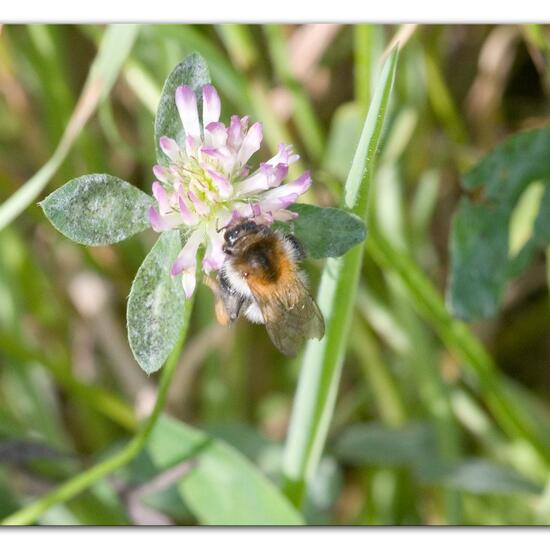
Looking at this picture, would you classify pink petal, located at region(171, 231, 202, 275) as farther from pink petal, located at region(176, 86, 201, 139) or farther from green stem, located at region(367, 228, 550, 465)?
green stem, located at region(367, 228, 550, 465)

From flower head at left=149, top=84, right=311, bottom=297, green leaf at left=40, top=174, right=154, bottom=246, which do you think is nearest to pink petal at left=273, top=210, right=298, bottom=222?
flower head at left=149, top=84, right=311, bottom=297

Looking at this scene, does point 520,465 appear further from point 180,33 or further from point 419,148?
point 180,33

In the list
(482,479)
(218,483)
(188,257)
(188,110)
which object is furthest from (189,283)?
(482,479)

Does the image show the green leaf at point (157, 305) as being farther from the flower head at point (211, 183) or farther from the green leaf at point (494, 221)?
the green leaf at point (494, 221)

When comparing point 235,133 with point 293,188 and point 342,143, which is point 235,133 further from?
point 342,143

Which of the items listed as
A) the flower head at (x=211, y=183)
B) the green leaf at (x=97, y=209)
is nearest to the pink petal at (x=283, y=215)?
the flower head at (x=211, y=183)

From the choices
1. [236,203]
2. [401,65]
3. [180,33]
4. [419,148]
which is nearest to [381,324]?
[419,148]
